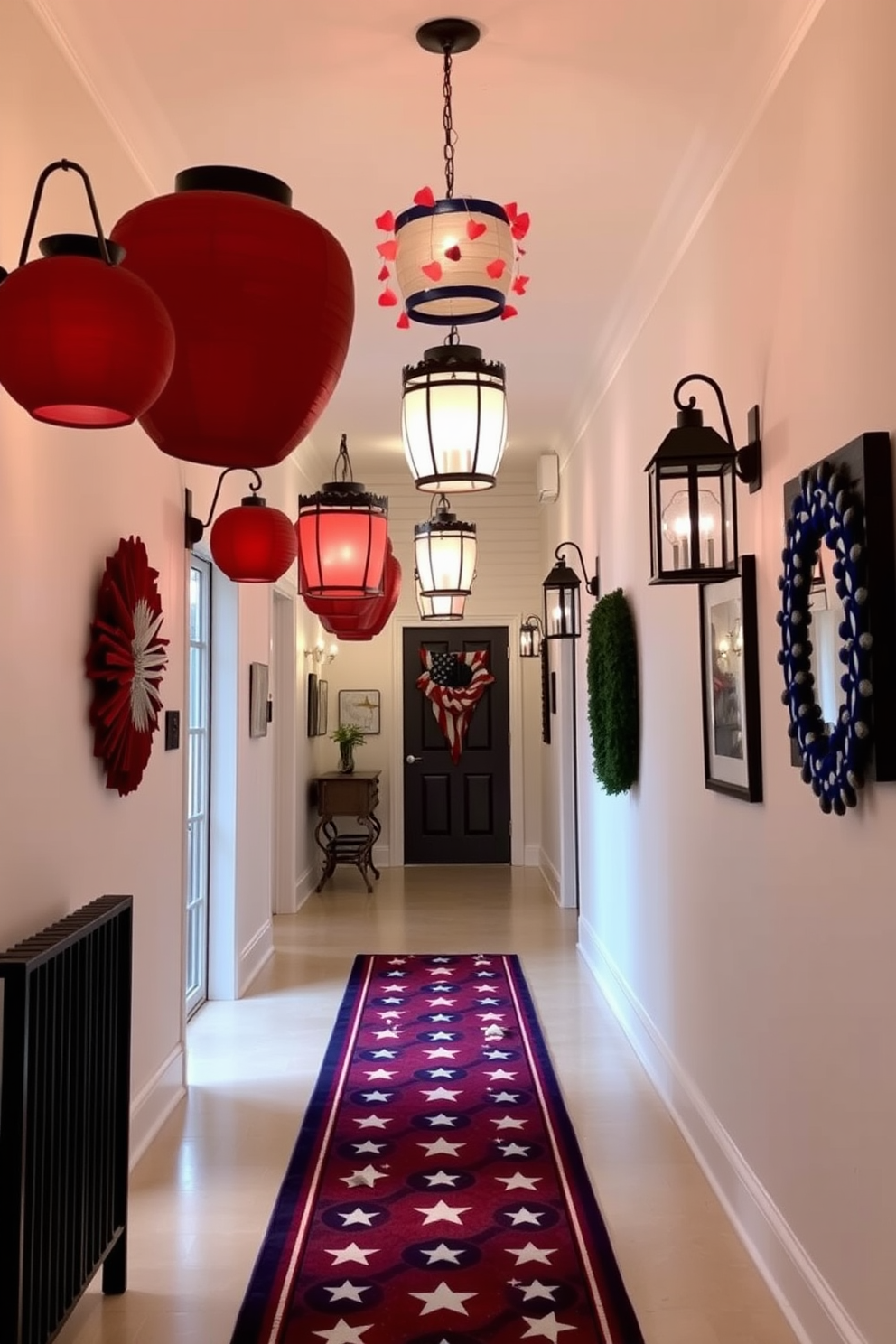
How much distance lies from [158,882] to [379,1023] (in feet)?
5.20

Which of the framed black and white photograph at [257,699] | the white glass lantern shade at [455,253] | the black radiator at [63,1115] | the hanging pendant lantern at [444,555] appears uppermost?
the white glass lantern shade at [455,253]

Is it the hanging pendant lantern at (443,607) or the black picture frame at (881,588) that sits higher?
the hanging pendant lantern at (443,607)

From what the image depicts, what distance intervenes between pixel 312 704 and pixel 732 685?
5.56 meters

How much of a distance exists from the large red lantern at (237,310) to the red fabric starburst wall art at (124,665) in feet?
5.85

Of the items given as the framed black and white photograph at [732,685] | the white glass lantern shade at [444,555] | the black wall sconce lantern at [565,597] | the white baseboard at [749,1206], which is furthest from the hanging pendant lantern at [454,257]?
the black wall sconce lantern at [565,597]

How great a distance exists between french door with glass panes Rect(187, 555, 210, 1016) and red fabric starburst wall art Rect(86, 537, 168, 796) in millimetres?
1674

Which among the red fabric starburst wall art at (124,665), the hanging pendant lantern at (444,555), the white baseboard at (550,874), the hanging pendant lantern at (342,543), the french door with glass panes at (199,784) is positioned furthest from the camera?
the white baseboard at (550,874)

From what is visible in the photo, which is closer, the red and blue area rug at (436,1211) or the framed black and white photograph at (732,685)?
the red and blue area rug at (436,1211)

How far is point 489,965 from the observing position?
602 centimetres

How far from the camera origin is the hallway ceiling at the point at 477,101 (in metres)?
2.78

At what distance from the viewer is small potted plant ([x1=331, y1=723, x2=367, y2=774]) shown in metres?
9.10

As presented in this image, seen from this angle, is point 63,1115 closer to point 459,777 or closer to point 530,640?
point 530,640

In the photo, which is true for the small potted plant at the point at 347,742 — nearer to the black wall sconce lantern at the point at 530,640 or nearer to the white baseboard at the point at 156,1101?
the black wall sconce lantern at the point at 530,640

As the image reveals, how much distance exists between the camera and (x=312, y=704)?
8328 millimetres
